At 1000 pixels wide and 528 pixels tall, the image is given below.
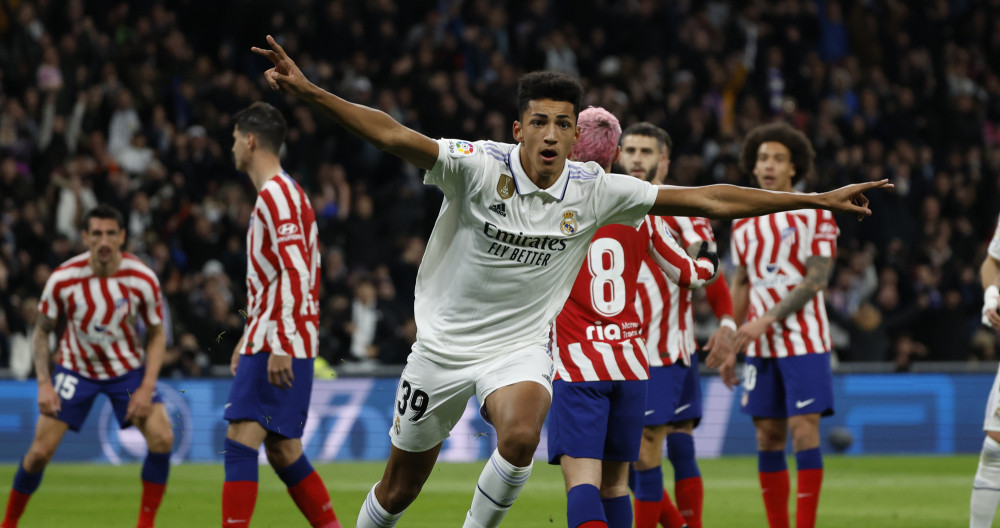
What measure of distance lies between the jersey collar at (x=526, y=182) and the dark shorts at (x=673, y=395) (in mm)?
1945

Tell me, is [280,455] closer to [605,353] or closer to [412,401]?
[412,401]

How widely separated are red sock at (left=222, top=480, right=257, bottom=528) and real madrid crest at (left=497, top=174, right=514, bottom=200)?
8.16ft

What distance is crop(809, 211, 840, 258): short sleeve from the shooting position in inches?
320

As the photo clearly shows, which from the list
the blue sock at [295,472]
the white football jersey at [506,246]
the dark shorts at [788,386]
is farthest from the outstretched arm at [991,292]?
the blue sock at [295,472]

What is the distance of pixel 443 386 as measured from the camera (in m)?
5.56

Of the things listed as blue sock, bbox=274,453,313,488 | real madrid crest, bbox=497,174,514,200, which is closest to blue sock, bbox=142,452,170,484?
blue sock, bbox=274,453,313,488

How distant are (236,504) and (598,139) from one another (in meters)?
2.71

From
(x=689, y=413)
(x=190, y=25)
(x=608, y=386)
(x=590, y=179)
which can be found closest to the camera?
(x=590, y=179)

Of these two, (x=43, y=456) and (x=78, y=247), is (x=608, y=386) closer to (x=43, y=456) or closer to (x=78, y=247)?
(x=43, y=456)

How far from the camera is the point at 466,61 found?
19.5m

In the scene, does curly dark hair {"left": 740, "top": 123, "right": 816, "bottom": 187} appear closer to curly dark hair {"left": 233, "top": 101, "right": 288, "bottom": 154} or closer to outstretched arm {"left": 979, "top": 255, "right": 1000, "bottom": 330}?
outstretched arm {"left": 979, "top": 255, "right": 1000, "bottom": 330}

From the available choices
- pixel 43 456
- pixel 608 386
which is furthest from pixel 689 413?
pixel 43 456

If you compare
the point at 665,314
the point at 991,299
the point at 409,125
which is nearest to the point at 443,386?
the point at 665,314

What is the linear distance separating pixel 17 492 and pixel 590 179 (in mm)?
4871
